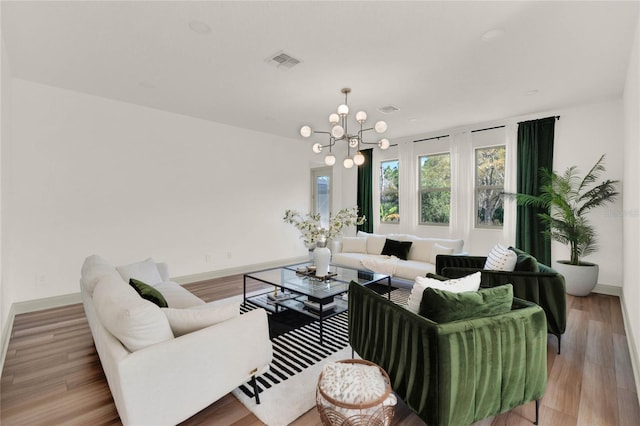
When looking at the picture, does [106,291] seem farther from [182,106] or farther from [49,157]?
[182,106]

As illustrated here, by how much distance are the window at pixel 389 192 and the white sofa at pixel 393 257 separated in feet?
4.36

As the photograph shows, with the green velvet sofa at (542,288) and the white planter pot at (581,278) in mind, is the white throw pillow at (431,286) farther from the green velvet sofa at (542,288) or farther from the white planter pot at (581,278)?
the white planter pot at (581,278)

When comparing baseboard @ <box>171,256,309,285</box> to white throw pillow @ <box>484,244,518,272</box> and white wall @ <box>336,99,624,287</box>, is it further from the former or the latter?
white throw pillow @ <box>484,244,518,272</box>

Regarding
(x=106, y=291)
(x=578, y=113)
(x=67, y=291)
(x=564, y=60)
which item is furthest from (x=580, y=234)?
(x=67, y=291)

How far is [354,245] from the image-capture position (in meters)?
5.41

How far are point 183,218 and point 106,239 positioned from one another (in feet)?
3.67

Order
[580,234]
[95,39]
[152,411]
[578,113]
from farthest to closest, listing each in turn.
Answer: [578,113] < [580,234] < [95,39] < [152,411]

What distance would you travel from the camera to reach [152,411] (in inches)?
59.3

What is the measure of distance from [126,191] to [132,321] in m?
3.61

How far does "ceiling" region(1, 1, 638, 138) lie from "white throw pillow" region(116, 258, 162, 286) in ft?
7.10

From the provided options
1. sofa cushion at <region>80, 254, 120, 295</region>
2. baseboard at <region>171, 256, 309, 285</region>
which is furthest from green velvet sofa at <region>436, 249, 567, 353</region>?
A: baseboard at <region>171, 256, 309, 285</region>

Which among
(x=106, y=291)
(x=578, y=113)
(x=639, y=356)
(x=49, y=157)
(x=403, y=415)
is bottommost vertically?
(x=403, y=415)

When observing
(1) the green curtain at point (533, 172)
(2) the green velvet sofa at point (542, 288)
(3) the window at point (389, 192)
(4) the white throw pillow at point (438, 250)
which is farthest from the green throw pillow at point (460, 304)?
(3) the window at point (389, 192)

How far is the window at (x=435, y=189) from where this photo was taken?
5855 mm
